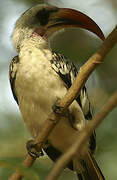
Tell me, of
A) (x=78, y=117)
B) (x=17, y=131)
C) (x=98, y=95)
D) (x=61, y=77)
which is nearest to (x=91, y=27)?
(x=61, y=77)

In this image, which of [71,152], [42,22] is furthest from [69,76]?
[71,152]

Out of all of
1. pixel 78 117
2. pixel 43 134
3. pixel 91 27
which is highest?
pixel 91 27

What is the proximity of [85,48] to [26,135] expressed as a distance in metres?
1.21

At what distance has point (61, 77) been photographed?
9.98 ft

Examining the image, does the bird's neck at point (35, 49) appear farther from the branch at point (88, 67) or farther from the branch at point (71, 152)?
the branch at point (71, 152)

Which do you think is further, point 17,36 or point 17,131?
point 17,131

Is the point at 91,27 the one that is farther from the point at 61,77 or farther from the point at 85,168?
the point at 85,168

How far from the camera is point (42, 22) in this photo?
11.7 ft

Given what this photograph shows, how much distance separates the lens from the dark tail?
10.6ft

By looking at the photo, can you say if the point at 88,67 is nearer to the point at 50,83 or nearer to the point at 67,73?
the point at 50,83

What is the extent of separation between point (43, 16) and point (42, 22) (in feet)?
0.19

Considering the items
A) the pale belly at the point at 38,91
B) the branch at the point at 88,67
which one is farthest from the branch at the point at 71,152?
the pale belly at the point at 38,91

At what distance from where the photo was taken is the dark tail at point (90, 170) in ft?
10.6

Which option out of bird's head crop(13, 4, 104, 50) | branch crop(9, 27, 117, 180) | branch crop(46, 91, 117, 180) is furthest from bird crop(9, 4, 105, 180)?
branch crop(46, 91, 117, 180)
